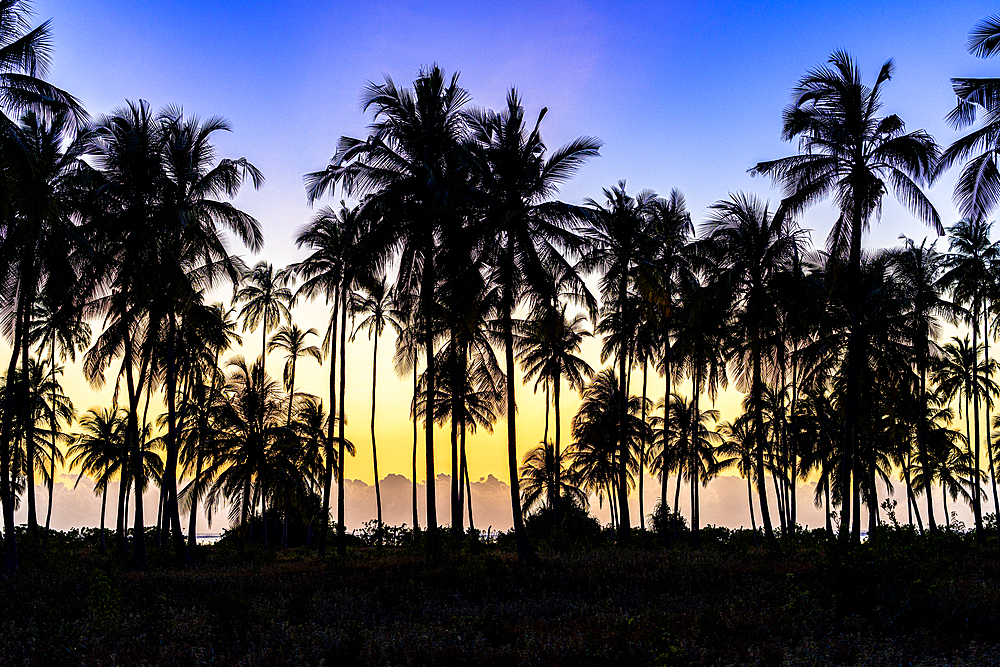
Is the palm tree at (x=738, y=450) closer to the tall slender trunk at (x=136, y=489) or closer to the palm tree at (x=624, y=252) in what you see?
the palm tree at (x=624, y=252)

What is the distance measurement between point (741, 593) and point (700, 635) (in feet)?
14.7

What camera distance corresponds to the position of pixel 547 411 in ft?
135

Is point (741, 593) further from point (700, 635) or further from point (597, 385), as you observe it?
→ point (597, 385)

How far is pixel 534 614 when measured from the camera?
14.8 meters

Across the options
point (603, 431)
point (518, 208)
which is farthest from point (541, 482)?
point (518, 208)

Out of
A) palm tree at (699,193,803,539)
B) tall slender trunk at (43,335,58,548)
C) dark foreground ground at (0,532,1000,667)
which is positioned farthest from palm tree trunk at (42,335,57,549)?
palm tree at (699,193,803,539)

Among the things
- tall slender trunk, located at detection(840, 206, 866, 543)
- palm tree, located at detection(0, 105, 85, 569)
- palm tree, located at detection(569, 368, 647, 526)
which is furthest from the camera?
palm tree, located at detection(569, 368, 647, 526)

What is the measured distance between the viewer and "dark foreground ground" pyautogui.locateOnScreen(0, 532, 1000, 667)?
36.1 ft

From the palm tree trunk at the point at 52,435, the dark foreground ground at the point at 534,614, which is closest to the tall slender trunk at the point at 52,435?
the palm tree trunk at the point at 52,435

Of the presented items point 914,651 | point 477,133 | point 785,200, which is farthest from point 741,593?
point 477,133

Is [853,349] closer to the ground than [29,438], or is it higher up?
higher up

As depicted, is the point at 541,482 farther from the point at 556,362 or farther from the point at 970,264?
the point at 970,264

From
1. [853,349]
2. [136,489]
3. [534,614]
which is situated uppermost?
[853,349]

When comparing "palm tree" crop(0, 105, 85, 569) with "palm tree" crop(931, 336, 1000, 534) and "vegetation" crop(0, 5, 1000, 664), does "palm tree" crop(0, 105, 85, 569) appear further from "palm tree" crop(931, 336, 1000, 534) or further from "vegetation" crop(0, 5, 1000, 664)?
"palm tree" crop(931, 336, 1000, 534)
